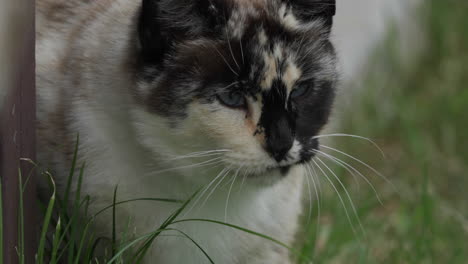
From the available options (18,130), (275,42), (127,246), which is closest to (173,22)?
(275,42)

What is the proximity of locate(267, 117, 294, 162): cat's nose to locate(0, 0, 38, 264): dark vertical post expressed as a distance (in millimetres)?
652

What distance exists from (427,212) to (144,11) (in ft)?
4.85

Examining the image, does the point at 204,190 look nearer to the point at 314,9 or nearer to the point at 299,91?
the point at 299,91

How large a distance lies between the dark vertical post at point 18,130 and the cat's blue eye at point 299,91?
71 cm

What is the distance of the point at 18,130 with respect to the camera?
7.56 feet

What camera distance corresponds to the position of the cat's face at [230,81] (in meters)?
2.36

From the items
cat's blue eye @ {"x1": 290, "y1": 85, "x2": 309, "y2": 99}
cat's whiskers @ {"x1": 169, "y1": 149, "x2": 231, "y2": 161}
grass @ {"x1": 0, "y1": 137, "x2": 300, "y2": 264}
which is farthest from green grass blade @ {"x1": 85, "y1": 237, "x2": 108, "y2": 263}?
cat's blue eye @ {"x1": 290, "y1": 85, "x2": 309, "y2": 99}

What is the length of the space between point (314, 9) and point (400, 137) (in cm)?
229

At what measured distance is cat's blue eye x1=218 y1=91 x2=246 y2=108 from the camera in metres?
2.38

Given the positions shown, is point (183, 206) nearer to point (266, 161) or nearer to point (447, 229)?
point (266, 161)

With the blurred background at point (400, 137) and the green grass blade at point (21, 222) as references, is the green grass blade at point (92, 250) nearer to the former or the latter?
the green grass blade at point (21, 222)

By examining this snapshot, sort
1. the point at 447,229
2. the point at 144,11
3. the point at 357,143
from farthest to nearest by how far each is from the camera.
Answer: the point at 357,143 → the point at 447,229 → the point at 144,11

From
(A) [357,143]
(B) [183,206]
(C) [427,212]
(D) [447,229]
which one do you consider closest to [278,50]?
(B) [183,206]

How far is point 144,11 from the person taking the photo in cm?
238
